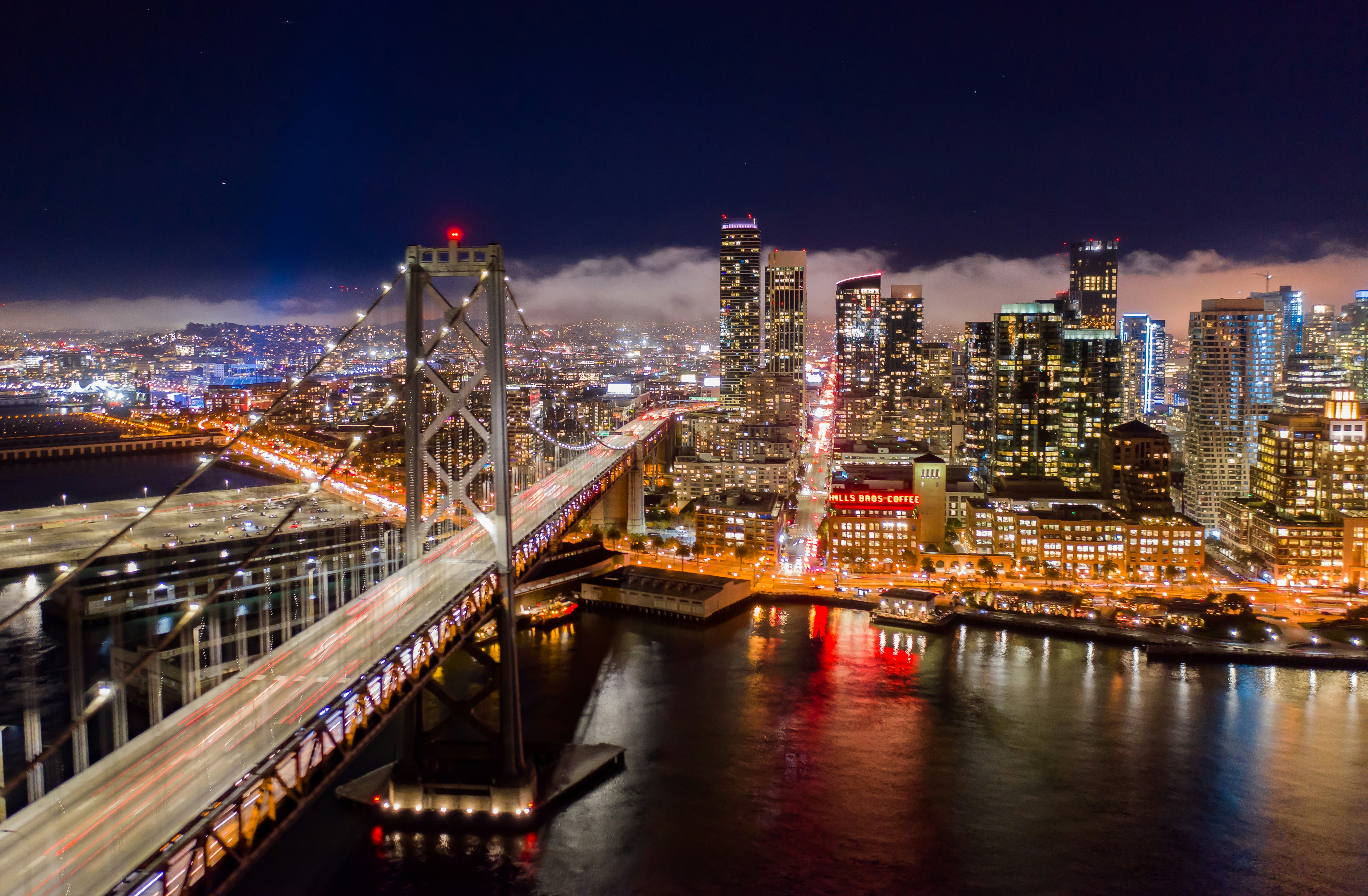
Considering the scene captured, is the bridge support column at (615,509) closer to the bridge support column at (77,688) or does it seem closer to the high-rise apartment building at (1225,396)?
the bridge support column at (77,688)

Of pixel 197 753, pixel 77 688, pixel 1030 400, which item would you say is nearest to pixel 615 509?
pixel 77 688

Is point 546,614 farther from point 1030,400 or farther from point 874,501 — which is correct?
point 1030,400

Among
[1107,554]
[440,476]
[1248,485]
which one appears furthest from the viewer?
[1248,485]

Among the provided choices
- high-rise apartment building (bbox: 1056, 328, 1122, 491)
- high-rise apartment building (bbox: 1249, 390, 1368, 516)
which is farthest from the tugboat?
high-rise apartment building (bbox: 1056, 328, 1122, 491)

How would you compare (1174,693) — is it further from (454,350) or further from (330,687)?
(454,350)

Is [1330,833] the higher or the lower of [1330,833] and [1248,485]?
the lower

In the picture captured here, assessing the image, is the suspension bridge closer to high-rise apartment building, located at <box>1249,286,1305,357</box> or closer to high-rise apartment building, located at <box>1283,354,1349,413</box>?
high-rise apartment building, located at <box>1283,354,1349,413</box>

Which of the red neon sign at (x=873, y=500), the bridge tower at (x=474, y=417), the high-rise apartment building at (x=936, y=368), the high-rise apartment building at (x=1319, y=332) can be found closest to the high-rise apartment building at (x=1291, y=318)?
the high-rise apartment building at (x=1319, y=332)

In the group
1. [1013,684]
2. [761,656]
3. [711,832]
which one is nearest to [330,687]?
[711,832]
